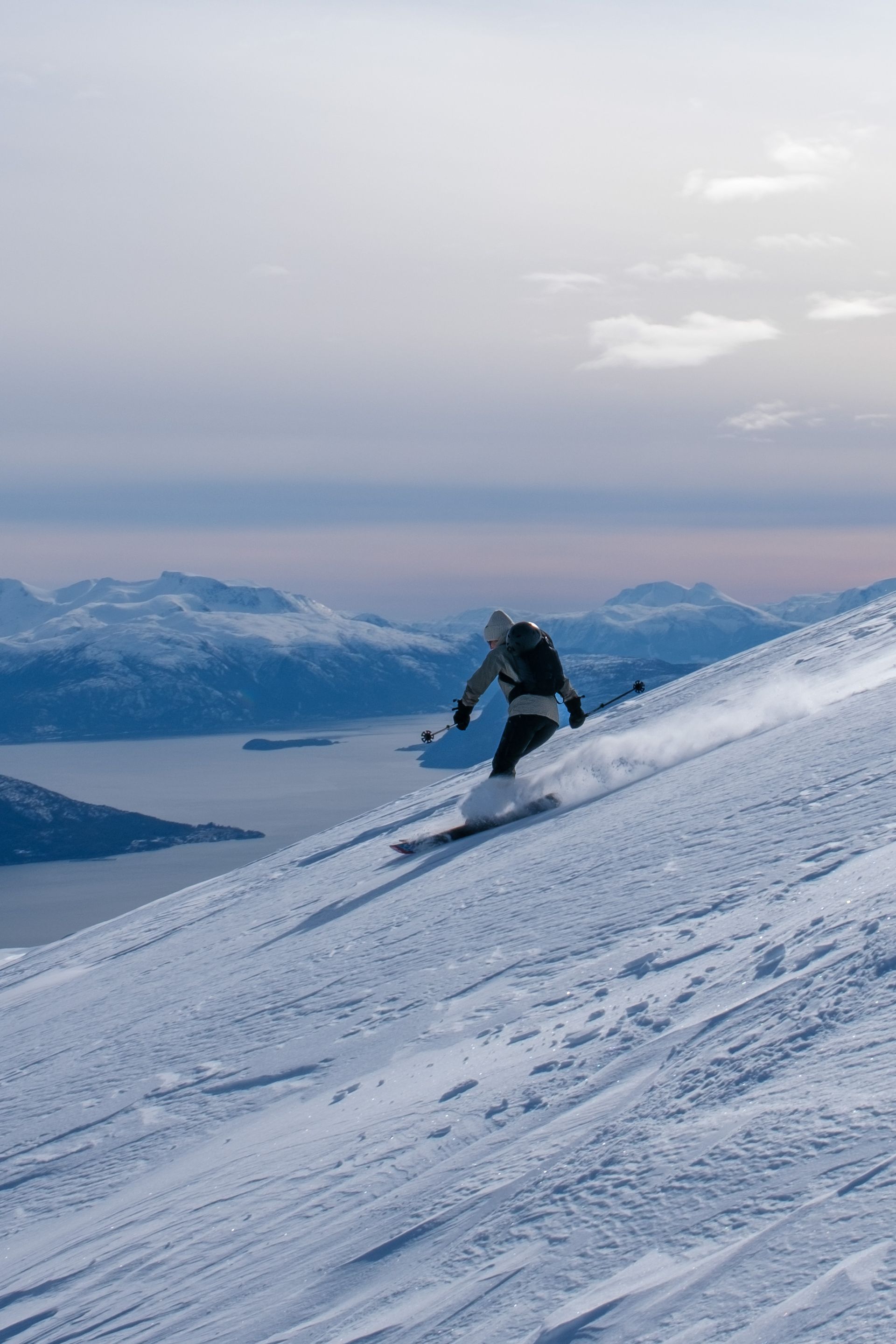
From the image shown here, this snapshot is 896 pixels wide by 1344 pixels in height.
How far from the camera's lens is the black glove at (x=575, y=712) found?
34.0ft

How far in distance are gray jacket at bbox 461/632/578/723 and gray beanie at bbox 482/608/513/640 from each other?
0.29 ft

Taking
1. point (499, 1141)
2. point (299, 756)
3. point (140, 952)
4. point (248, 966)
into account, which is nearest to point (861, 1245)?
point (499, 1141)

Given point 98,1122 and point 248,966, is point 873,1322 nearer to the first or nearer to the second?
point 98,1122

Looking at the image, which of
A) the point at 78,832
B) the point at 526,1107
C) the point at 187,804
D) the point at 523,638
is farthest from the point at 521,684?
the point at 187,804

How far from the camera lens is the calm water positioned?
77.3 meters

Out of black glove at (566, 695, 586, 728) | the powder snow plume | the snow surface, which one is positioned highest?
black glove at (566, 695, 586, 728)

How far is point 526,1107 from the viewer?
3693mm

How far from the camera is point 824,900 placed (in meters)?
4.35

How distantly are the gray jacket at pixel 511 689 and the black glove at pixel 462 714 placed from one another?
36 millimetres

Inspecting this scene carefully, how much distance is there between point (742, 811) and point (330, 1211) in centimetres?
365

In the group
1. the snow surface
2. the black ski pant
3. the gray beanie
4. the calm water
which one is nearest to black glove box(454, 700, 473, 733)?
the black ski pant

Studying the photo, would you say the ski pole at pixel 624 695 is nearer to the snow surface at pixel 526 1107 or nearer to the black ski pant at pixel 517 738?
the black ski pant at pixel 517 738

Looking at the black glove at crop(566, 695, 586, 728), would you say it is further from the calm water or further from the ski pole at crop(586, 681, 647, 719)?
the calm water

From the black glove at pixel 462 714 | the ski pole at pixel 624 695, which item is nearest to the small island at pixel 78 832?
the ski pole at pixel 624 695
